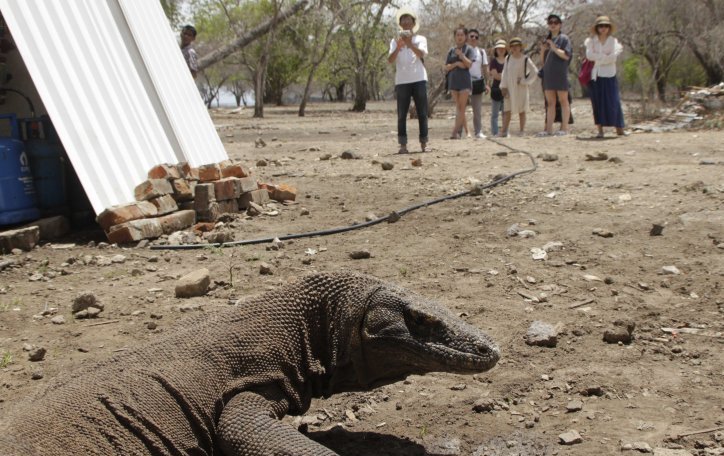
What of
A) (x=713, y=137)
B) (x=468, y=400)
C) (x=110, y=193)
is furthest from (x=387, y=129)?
(x=468, y=400)

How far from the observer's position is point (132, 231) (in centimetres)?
688

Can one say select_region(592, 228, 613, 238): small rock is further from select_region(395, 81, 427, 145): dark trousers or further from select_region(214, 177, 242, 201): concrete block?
select_region(395, 81, 427, 145): dark trousers

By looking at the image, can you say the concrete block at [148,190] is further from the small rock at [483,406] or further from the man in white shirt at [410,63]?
the man in white shirt at [410,63]

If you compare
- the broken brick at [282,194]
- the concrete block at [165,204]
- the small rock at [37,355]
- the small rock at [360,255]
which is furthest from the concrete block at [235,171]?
the small rock at [37,355]

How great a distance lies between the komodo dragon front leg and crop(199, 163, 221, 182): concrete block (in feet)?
17.7

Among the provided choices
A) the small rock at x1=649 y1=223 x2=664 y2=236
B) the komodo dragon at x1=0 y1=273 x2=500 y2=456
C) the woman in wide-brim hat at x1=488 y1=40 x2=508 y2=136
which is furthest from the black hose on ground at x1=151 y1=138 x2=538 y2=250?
the woman in wide-brim hat at x1=488 y1=40 x2=508 y2=136

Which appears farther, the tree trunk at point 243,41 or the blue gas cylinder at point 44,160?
the tree trunk at point 243,41

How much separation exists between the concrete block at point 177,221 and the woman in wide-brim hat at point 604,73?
782 centimetres

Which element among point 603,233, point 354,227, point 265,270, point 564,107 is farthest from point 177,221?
point 564,107

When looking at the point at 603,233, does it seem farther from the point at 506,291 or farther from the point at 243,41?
the point at 243,41

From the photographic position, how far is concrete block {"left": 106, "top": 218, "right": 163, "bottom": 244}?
6.88 metres

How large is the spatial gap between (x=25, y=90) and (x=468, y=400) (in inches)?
286

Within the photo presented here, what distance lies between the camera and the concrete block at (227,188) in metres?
7.91

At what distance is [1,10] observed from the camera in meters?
6.73
